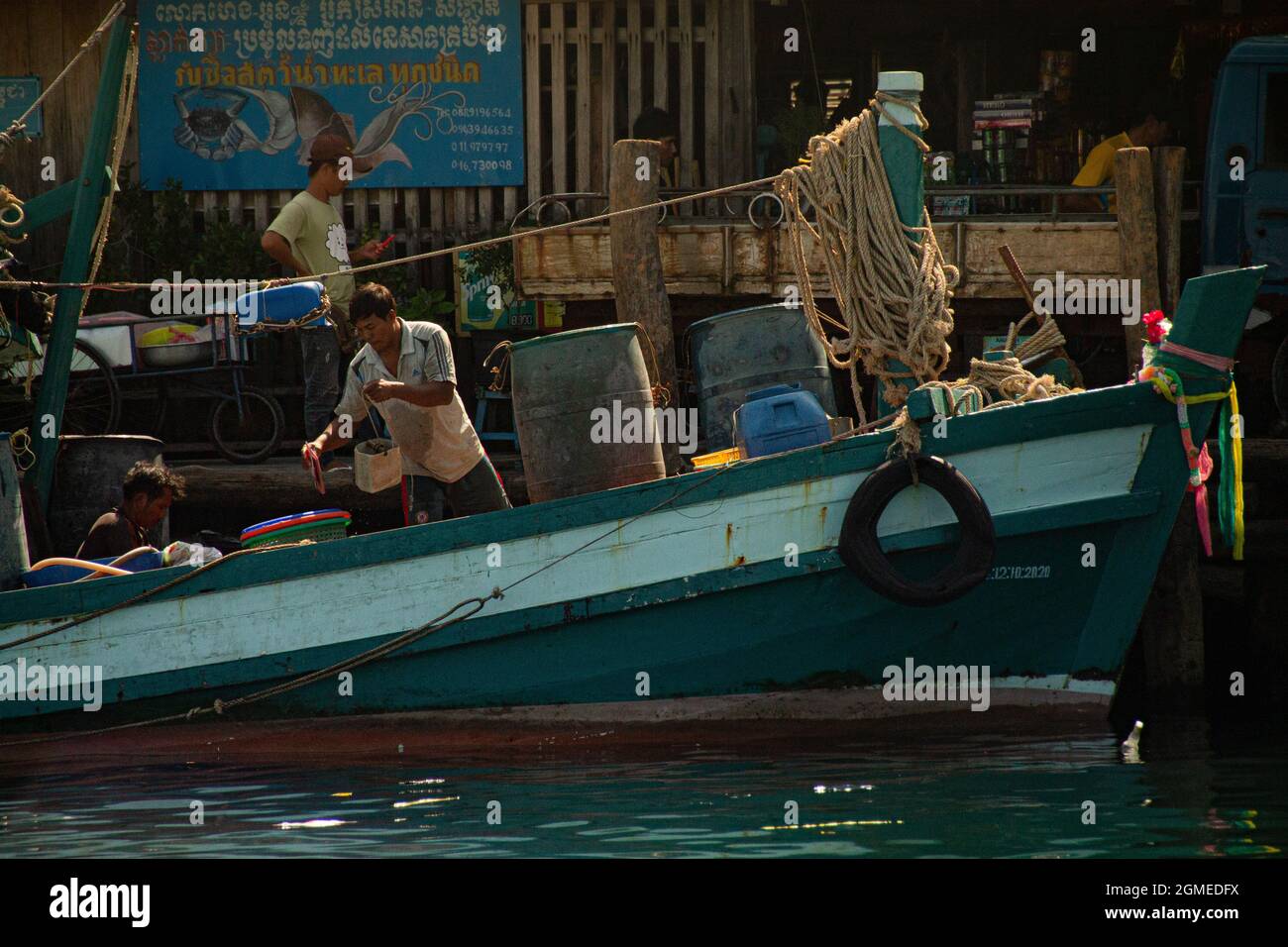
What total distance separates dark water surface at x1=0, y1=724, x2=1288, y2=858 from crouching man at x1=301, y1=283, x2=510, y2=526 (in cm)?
121

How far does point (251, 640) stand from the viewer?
770 centimetres

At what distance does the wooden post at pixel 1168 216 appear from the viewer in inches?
352

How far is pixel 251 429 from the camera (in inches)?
431

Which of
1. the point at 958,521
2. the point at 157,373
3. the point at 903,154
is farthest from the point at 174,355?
the point at 958,521

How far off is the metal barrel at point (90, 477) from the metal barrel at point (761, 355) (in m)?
2.96

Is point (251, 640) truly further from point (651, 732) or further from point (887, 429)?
point (887, 429)

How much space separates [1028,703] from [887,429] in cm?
143

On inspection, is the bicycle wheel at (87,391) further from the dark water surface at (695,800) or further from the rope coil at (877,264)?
the rope coil at (877,264)

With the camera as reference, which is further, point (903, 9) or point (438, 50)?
point (903, 9)

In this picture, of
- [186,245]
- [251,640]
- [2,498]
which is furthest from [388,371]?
[186,245]

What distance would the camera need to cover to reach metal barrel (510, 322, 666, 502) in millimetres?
7500

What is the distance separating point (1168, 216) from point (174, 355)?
20.0 ft

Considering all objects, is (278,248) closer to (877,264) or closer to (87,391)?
(87,391)
